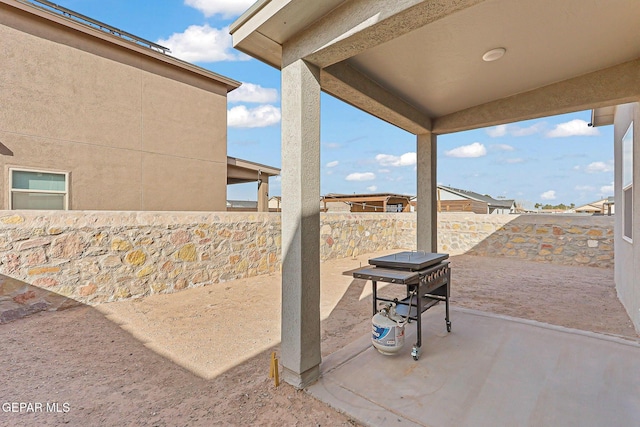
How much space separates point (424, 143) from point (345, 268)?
3.78 metres

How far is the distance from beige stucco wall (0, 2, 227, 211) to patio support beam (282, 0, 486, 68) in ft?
19.5

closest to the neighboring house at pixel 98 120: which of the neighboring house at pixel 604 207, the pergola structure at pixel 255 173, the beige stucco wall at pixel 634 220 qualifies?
the pergola structure at pixel 255 173

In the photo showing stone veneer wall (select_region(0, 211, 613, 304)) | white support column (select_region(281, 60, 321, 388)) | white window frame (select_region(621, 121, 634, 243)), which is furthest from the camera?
stone veneer wall (select_region(0, 211, 613, 304))

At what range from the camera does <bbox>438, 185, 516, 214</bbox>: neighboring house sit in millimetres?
15289

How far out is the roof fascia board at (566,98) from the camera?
119 inches

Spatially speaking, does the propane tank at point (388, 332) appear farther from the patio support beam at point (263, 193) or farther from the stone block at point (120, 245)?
the patio support beam at point (263, 193)

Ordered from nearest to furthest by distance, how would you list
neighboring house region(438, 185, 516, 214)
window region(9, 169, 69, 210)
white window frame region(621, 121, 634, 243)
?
1. white window frame region(621, 121, 634, 243)
2. window region(9, 169, 69, 210)
3. neighboring house region(438, 185, 516, 214)

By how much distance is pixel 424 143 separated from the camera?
15.4 ft

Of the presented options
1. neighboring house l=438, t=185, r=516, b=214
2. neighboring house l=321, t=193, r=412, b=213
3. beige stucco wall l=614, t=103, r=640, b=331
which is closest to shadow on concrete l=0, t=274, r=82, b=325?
beige stucco wall l=614, t=103, r=640, b=331

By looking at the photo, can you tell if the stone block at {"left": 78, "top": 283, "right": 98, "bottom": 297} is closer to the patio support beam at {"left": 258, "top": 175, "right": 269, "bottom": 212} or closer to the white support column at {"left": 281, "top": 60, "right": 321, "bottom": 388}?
the white support column at {"left": 281, "top": 60, "right": 321, "bottom": 388}

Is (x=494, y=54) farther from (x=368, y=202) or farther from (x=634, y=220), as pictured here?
(x=368, y=202)

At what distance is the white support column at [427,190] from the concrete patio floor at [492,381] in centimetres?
164

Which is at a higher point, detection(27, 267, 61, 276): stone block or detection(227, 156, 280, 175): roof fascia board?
detection(227, 156, 280, 175): roof fascia board

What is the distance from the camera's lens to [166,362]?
2.88 metres
